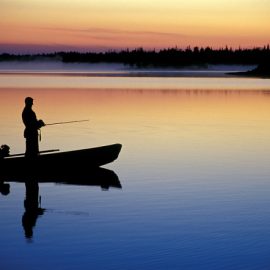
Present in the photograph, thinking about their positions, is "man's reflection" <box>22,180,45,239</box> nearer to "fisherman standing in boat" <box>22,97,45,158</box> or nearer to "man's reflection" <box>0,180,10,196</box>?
"man's reflection" <box>0,180,10,196</box>

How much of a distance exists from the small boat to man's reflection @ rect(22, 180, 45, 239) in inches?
32.1

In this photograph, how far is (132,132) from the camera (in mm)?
32375

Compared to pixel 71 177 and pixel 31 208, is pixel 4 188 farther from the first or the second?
pixel 31 208

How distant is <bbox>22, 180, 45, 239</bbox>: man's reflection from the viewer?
1282 cm

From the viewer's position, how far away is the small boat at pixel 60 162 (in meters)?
19.0

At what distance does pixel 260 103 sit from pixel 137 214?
43.6m

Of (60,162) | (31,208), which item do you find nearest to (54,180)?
(60,162)

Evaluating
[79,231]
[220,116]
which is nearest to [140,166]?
[79,231]

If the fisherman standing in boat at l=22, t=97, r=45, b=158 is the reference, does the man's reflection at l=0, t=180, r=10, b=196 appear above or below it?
below

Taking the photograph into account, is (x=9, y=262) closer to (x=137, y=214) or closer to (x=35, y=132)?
(x=137, y=214)

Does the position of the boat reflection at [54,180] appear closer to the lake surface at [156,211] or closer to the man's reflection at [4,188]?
the man's reflection at [4,188]

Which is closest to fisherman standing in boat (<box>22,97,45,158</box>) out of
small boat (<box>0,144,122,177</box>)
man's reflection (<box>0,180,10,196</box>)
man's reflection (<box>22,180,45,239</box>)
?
small boat (<box>0,144,122,177</box>)

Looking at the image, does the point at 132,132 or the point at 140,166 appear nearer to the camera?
the point at 140,166

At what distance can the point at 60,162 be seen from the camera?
19.7m
